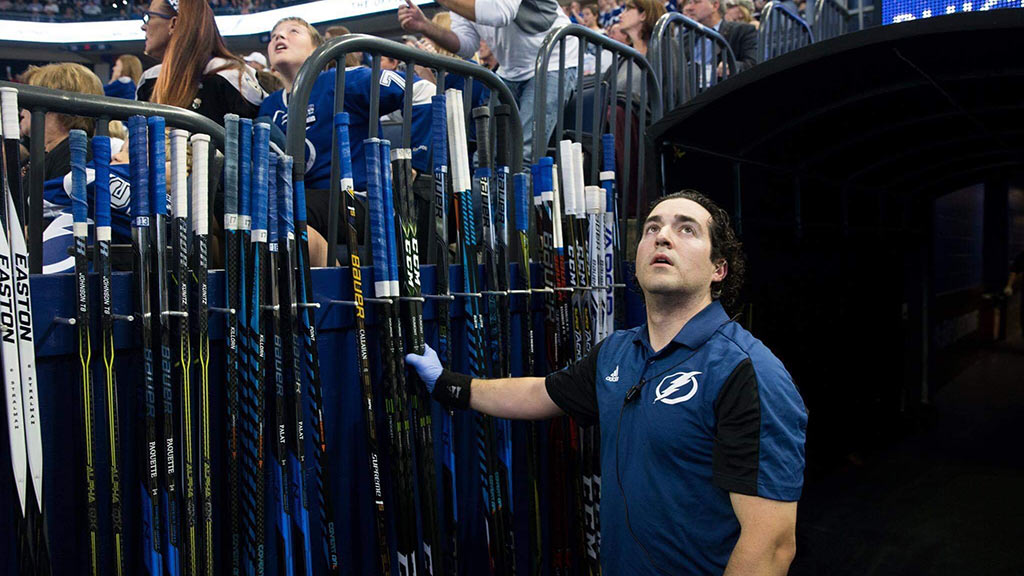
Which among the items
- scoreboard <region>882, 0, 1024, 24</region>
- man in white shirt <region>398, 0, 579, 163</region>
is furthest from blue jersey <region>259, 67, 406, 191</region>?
scoreboard <region>882, 0, 1024, 24</region>

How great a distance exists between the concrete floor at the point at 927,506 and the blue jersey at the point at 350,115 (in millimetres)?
3886

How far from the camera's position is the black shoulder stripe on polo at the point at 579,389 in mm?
2871

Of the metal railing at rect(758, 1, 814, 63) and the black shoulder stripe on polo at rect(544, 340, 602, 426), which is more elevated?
the metal railing at rect(758, 1, 814, 63)

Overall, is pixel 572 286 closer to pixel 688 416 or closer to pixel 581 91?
pixel 581 91

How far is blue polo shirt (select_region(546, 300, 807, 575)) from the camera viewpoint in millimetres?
2193

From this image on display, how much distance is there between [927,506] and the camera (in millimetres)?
6203

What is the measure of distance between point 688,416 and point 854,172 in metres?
5.48

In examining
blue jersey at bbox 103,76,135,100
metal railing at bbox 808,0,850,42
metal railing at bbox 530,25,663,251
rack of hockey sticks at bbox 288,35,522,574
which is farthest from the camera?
metal railing at bbox 808,0,850,42

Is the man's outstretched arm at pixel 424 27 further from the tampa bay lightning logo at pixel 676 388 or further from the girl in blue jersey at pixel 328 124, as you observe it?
the tampa bay lightning logo at pixel 676 388

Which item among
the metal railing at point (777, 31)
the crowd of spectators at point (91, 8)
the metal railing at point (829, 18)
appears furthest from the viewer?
the crowd of spectators at point (91, 8)

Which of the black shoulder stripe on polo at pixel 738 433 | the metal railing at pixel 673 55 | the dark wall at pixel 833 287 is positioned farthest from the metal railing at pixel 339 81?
the metal railing at pixel 673 55

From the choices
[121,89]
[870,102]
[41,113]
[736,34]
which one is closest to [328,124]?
[41,113]

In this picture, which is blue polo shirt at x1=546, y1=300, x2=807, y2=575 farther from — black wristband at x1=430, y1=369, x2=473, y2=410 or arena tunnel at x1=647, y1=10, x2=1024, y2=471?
arena tunnel at x1=647, y1=10, x2=1024, y2=471

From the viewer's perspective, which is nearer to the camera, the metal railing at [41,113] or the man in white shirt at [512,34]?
the metal railing at [41,113]
